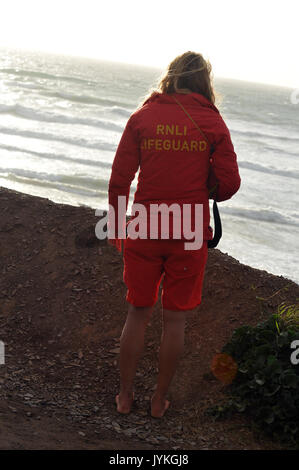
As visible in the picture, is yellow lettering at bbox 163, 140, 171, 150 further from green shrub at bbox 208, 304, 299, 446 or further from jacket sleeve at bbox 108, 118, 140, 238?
green shrub at bbox 208, 304, 299, 446

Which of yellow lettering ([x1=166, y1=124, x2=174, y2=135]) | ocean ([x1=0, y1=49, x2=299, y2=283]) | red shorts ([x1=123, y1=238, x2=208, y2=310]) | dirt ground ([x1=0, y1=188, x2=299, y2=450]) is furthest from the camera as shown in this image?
ocean ([x1=0, y1=49, x2=299, y2=283])

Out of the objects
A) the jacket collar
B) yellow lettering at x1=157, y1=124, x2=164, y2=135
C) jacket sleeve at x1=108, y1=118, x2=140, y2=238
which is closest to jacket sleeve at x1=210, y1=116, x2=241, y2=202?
the jacket collar

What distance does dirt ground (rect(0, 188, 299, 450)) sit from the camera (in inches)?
108

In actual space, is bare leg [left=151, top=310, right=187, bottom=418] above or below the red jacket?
below

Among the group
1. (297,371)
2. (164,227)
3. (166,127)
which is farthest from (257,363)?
(166,127)

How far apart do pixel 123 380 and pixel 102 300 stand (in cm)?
130

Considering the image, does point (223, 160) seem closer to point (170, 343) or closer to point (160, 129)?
point (160, 129)

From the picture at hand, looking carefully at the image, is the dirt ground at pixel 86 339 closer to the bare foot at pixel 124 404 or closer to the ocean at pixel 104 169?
the bare foot at pixel 124 404

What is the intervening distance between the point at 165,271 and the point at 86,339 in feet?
4.63

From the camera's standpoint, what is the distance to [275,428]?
8.98 feet

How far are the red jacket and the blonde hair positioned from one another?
0.06 metres

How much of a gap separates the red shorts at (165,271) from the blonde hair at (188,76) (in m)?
0.78

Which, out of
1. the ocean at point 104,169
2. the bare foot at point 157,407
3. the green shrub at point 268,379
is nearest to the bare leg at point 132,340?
the bare foot at point 157,407

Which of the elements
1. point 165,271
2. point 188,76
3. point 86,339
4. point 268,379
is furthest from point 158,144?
point 86,339
